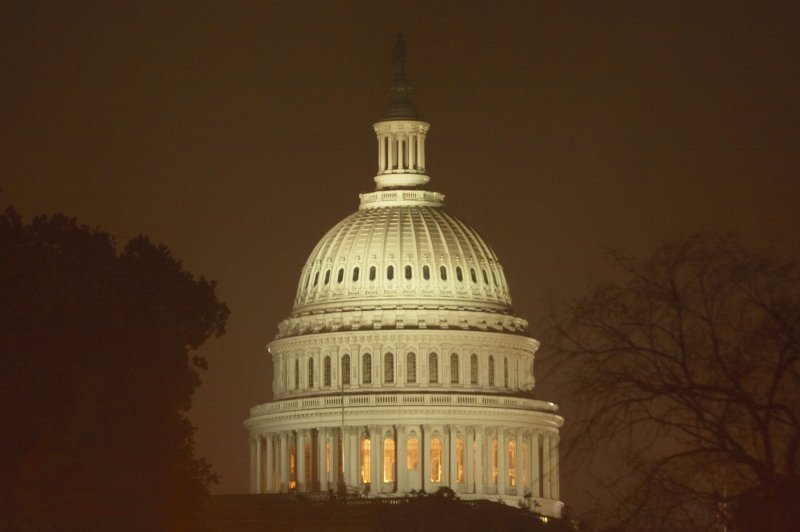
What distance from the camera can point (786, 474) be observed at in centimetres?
3133

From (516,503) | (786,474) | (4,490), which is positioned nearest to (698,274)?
(786,474)

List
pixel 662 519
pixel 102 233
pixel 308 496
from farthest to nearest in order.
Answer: pixel 308 496
pixel 102 233
pixel 662 519

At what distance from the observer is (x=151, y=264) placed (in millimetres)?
83562

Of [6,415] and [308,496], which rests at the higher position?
[308,496]

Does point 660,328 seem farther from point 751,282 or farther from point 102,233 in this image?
point 102,233

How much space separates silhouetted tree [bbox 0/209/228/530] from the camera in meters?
69.1

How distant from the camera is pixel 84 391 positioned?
70312 mm

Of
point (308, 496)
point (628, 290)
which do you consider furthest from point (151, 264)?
point (308, 496)

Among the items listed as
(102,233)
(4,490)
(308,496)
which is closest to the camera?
(4,490)

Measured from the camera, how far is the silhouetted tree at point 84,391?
69.1 meters

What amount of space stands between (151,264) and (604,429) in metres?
52.8

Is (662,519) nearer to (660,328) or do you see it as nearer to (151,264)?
(660,328)

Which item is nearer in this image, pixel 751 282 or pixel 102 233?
pixel 751 282

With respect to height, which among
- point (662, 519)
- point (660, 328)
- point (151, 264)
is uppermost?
point (151, 264)
